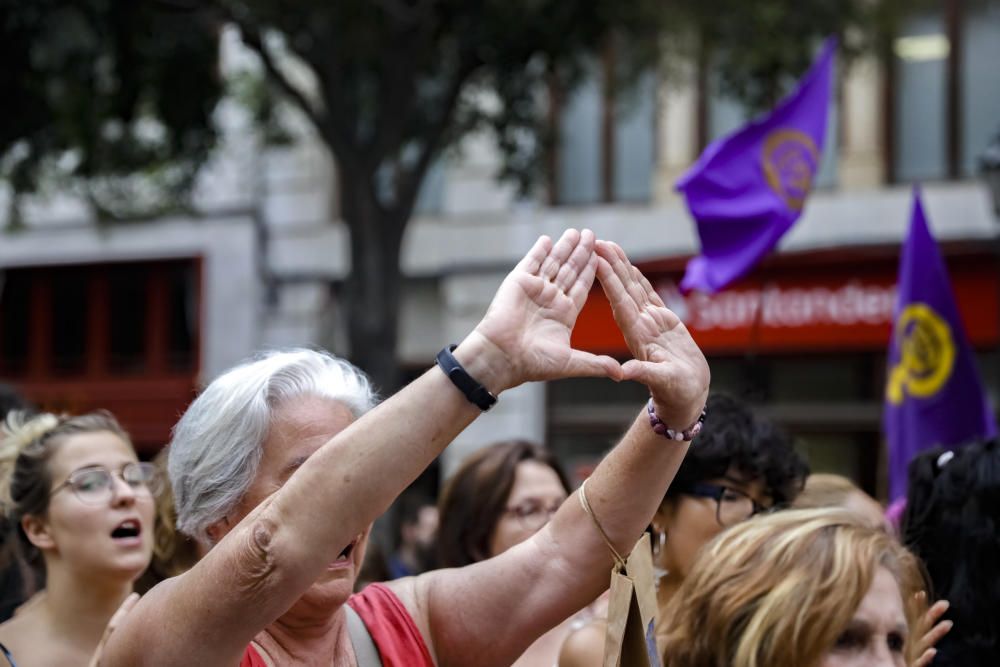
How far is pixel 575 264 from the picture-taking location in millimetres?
2209

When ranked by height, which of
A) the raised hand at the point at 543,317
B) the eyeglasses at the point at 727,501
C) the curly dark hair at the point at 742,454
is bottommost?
the eyeglasses at the point at 727,501

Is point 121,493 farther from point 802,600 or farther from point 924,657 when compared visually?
point 924,657

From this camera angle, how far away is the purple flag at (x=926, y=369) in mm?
6344

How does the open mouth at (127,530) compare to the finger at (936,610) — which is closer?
the finger at (936,610)

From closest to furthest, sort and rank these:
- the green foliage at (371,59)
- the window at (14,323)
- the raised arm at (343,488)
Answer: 1. the raised arm at (343,488)
2. the green foliage at (371,59)
3. the window at (14,323)

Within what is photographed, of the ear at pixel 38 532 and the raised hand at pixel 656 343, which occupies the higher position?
the raised hand at pixel 656 343

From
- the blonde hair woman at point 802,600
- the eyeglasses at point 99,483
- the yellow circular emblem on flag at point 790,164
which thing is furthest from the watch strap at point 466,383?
the yellow circular emblem on flag at point 790,164

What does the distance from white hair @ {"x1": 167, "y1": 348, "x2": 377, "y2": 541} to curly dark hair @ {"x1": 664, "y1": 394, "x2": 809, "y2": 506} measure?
1410 mm

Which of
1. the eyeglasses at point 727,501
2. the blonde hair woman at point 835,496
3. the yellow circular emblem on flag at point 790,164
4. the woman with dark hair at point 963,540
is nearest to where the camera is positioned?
the woman with dark hair at point 963,540

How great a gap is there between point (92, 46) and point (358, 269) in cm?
280

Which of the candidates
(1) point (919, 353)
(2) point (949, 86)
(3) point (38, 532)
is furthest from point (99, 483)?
(2) point (949, 86)

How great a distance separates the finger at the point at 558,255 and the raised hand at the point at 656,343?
0.35 ft

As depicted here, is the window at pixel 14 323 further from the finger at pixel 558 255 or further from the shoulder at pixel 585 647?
the finger at pixel 558 255

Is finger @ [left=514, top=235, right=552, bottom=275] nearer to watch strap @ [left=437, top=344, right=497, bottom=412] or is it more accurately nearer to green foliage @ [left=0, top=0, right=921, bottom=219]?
watch strap @ [left=437, top=344, right=497, bottom=412]
